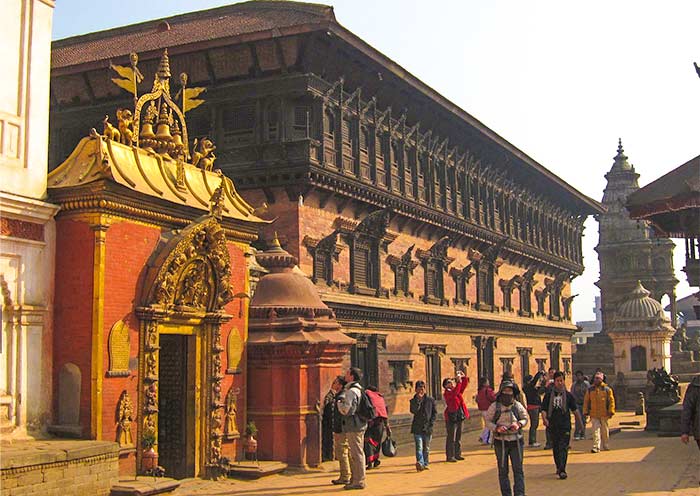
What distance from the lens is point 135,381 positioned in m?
13.1

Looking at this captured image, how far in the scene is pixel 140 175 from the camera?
1357 cm

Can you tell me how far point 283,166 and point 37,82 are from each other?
1200 cm

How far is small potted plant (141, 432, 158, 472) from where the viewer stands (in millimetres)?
12953

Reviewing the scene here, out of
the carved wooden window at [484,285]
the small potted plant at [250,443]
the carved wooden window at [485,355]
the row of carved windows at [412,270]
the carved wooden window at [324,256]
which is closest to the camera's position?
the small potted plant at [250,443]

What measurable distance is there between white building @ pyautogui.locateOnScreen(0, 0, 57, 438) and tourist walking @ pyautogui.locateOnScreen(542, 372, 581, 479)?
319 inches

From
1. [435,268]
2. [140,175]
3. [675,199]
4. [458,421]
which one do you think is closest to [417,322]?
[435,268]

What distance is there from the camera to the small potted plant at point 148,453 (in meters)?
13.0

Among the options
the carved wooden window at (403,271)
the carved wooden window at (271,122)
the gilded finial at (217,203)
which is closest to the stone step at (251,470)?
Answer: the gilded finial at (217,203)

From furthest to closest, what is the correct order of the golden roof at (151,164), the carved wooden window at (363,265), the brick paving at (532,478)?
the carved wooden window at (363,265) < the brick paving at (532,478) < the golden roof at (151,164)

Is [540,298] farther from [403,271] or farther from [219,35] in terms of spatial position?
[219,35]

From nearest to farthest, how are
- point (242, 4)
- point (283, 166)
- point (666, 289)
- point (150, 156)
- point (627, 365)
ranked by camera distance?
point (150, 156) → point (283, 166) → point (242, 4) → point (627, 365) → point (666, 289)

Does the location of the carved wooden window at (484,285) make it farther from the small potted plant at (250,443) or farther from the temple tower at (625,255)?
the temple tower at (625,255)

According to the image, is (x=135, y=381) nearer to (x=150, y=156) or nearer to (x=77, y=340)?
(x=77, y=340)

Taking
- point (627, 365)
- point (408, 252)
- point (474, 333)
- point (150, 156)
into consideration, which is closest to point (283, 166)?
point (408, 252)
